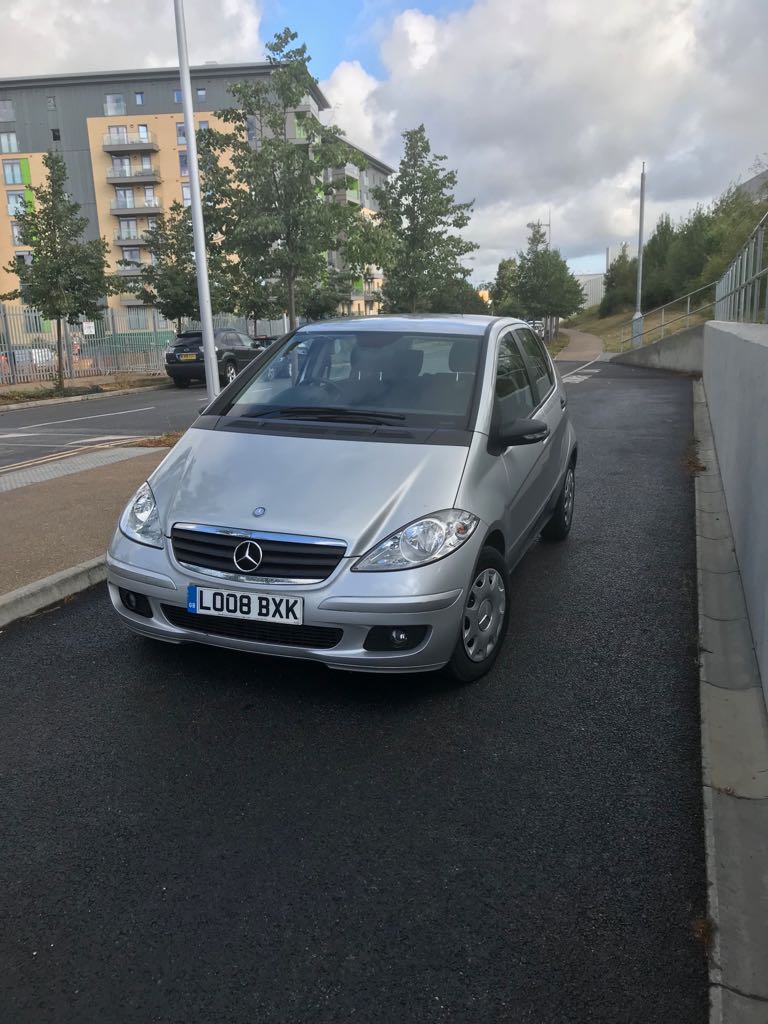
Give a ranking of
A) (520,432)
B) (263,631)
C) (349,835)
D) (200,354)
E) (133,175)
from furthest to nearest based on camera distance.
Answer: (133,175), (200,354), (520,432), (263,631), (349,835)

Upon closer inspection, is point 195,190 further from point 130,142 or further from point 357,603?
point 130,142

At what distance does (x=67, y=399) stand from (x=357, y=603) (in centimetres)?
2130

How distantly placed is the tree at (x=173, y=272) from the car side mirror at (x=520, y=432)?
2771 centimetres

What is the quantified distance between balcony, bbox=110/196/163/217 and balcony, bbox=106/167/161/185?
1.47 metres

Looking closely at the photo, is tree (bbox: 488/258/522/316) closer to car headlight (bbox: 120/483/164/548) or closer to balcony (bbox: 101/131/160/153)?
balcony (bbox: 101/131/160/153)

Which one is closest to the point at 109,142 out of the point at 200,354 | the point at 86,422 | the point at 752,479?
the point at 200,354

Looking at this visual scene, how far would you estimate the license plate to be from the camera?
334cm

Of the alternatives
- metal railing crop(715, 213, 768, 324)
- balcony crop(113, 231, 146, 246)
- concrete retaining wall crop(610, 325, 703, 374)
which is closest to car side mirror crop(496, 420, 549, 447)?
metal railing crop(715, 213, 768, 324)

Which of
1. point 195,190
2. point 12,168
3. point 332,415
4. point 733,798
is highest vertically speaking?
point 12,168

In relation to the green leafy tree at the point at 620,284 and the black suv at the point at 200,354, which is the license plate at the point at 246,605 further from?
the green leafy tree at the point at 620,284

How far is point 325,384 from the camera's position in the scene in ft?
15.1

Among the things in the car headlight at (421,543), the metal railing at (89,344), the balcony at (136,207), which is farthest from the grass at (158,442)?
the balcony at (136,207)

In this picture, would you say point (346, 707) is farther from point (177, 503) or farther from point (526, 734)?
point (177, 503)

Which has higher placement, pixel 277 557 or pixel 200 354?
pixel 200 354
